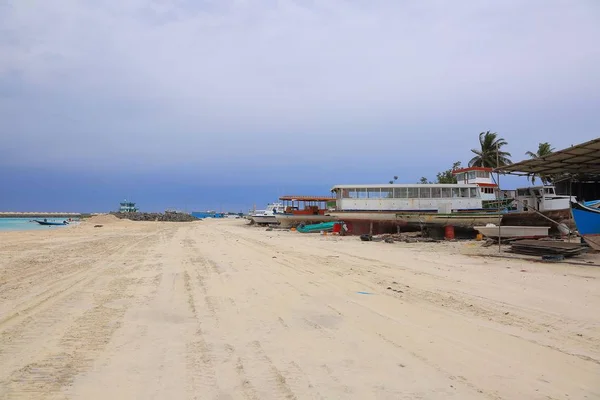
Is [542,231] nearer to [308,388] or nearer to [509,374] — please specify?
[509,374]

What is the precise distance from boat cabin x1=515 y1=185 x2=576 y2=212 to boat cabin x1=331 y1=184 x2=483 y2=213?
2919 millimetres

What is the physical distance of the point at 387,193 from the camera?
1045 inches

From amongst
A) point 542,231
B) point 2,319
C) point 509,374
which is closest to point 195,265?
point 2,319

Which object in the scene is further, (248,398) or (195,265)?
(195,265)

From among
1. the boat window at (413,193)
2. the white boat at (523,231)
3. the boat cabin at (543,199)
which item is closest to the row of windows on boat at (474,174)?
the boat cabin at (543,199)

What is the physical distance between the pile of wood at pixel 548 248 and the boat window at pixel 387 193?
Result: 1312 cm

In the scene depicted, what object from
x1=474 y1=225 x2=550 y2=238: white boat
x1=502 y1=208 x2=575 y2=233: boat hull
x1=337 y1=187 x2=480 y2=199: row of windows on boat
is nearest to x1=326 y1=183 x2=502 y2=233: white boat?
x1=337 y1=187 x2=480 y2=199: row of windows on boat

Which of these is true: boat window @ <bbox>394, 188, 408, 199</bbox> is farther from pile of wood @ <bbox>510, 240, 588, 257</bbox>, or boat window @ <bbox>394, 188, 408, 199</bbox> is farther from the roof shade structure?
pile of wood @ <bbox>510, 240, 588, 257</bbox>

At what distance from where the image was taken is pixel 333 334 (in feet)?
15.9

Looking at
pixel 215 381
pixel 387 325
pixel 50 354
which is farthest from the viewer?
pixel 387 325

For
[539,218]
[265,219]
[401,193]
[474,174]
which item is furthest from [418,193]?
[265,219]

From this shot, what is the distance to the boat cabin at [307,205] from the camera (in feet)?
118

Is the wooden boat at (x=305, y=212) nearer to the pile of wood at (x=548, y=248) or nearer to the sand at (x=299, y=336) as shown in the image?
the pile of wood at (x=548, y=248)

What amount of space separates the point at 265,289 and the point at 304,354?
3441 millimetres
